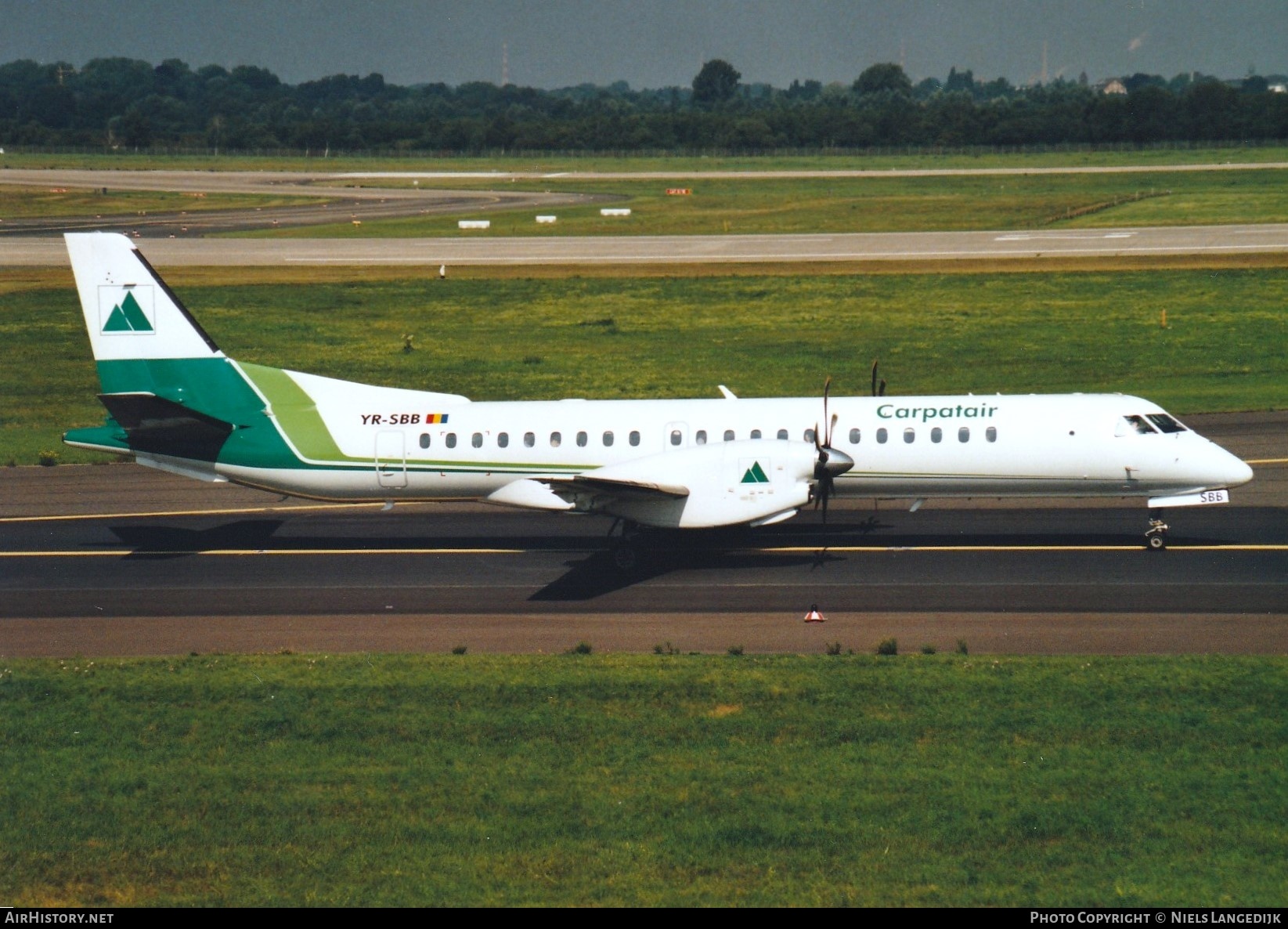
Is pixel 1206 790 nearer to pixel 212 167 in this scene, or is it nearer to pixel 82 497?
pixel 82 497

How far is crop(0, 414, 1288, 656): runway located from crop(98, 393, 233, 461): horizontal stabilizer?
235cm

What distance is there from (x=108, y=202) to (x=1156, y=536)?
109 m

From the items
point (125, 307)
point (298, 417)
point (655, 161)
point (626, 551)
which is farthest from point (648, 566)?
point (655, 161)

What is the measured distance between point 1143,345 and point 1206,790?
38.6 meters

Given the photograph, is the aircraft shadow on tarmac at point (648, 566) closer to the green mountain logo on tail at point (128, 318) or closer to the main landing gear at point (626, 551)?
the main landing gear at point (626, 551)

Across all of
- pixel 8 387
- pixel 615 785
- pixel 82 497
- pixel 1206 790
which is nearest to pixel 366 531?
pixel 82 497

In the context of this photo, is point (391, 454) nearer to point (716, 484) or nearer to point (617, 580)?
point (617, 580)

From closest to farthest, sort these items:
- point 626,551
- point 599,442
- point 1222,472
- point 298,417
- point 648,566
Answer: point 1222,472 < point 626,551 < point 648,566 < point 599,442 < point 298,417

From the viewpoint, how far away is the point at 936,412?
28234mm

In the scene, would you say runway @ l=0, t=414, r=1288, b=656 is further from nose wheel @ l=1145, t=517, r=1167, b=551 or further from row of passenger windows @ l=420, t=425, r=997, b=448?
row of passenger windows @ l=420, t=425, r=997, b=448

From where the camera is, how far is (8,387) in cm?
5075

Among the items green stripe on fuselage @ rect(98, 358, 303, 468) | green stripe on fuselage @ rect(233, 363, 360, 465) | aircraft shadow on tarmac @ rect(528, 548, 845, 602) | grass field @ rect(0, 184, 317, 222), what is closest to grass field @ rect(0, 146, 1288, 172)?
grass field @ rect(0, 184, 317, 222)

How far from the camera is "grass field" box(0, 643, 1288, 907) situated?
48.1 feet

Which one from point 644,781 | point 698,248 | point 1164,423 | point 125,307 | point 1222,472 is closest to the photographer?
point 644,781
